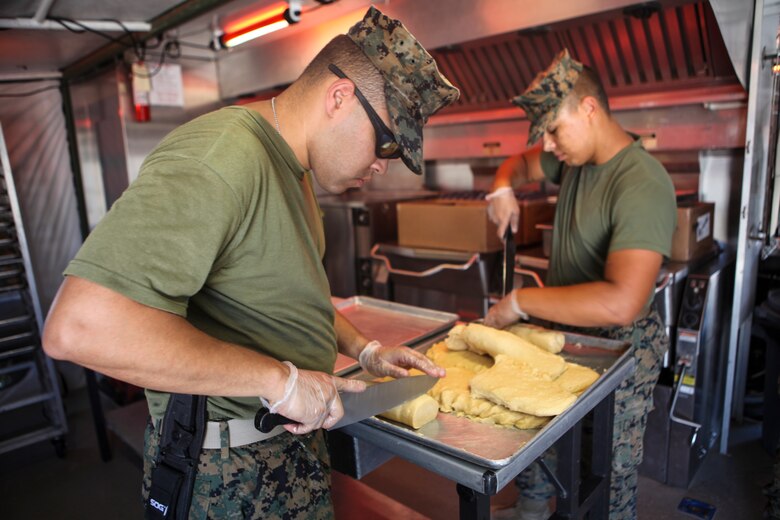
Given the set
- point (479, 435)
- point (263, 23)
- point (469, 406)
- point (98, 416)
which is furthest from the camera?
point (98, 416)

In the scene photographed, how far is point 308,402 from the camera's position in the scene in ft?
3.29

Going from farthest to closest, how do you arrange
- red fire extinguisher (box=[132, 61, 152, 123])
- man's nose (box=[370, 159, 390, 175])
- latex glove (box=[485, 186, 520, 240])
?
red fire extinguisher (box=[132, 61, 152, 123]) < latex glove (box=[485, 186, 520, 240]) < man's nose (box=[370, 159, 390, 175])

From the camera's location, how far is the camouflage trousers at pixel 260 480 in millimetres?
1110

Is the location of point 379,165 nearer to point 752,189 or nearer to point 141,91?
point 752,189

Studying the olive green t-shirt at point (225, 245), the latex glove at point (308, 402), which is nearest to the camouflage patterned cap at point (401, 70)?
the olive green t-shirt at point (225, 245)

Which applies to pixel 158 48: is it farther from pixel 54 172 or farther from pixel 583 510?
pixel 583 510

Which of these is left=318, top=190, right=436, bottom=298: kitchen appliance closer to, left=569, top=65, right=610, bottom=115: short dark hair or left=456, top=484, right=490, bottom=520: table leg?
left=569, top=65, right=610, bottom=115: short dark hair

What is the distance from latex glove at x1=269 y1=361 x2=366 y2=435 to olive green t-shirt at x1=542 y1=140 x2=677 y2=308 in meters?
1.10

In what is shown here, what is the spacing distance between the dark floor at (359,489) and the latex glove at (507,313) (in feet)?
3.11

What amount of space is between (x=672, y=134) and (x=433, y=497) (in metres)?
2.30

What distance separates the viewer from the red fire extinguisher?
3.63 meters

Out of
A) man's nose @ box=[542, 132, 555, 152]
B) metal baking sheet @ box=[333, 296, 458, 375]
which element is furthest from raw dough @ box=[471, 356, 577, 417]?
man's nose @ box=[542, 132, 555, 152]

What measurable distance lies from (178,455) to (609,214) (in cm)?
151

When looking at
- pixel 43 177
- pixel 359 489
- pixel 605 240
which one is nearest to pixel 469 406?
pixel 605 240
